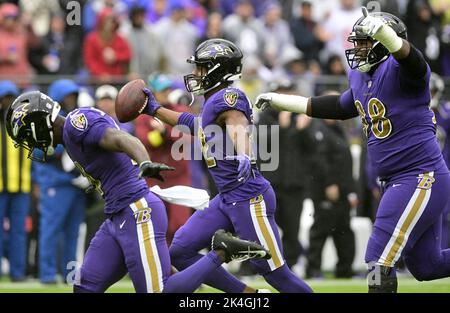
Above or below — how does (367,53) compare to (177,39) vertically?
below

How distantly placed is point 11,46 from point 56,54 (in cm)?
78

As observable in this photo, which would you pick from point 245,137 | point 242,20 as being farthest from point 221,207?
point 242,20

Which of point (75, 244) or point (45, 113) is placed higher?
point (45, 113)

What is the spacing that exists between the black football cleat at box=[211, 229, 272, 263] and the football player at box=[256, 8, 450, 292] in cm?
79

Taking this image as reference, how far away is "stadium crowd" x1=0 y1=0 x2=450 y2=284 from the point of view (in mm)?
10914

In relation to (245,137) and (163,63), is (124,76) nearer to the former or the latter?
(163,63)

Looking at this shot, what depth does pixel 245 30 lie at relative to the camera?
553 inches

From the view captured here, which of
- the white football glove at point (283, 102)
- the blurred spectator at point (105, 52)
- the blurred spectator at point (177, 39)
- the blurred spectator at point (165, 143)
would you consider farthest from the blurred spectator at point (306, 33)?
the white football glove at point (283, 102)

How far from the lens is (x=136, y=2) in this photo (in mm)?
14328

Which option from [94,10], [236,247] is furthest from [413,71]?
[94,10]

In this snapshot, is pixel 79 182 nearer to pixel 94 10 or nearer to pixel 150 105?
pixel 150 105

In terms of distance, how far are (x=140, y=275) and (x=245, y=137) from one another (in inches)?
46.9

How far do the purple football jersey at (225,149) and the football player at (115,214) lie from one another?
0.58m

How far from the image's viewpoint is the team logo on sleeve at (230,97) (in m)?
7.26
